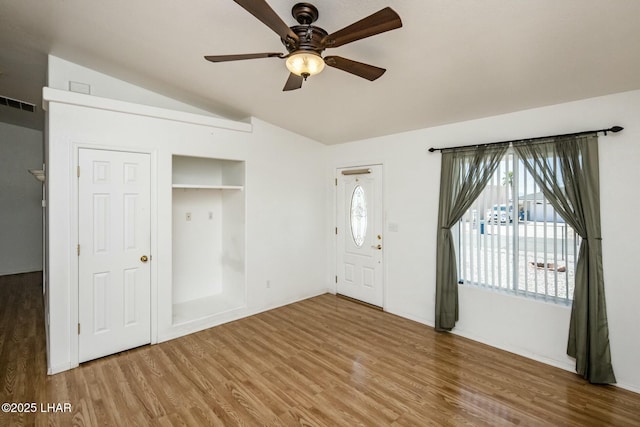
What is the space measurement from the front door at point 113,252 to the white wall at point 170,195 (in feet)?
0.28

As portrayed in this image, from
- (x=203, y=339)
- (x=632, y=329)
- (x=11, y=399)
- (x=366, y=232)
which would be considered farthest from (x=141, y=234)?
(x=632, y=329)

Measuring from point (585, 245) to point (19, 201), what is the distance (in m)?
9.70

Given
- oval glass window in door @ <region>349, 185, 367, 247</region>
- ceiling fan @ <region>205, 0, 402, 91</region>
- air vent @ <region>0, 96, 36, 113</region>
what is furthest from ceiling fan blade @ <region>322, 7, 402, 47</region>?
air vent @ <region>0, 96, 36, 113</region>

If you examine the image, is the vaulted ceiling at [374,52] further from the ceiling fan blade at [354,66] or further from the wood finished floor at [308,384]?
the wood finished floor at [308,384]

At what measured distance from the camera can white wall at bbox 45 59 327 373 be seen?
2908 mm

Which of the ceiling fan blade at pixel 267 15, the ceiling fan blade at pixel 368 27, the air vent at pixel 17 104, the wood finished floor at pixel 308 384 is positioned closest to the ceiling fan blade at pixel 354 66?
the ceiling fan blade at pixel 368 27

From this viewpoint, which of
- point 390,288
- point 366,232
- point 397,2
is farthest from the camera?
point 366,232

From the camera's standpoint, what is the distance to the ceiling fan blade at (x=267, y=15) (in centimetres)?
148

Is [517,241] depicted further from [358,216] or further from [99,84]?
[99,84]

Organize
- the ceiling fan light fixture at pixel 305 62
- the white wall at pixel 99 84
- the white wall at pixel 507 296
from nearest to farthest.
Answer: the ceiling fan light fixture at pixel 305 62 < the white wall at pixel 507 296 < the white wall at pixel 99 84

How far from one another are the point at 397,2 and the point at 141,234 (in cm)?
331

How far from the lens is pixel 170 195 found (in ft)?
11.7

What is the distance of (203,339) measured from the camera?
3.58 meters

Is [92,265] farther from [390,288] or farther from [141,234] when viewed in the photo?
[390,288]
